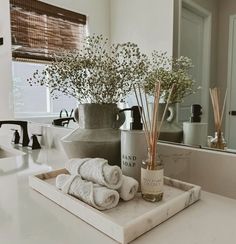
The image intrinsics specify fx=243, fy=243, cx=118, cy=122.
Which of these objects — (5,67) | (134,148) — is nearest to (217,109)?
(134,148)

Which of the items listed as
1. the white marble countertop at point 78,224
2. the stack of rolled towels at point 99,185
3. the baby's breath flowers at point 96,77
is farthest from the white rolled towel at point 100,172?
the baby's breath flowers at point 96,77

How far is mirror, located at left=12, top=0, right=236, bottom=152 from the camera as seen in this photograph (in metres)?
0.83

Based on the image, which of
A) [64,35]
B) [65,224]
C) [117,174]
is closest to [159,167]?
[117,174]

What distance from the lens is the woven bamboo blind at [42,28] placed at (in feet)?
4.43

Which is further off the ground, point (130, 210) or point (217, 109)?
point (217, 109)

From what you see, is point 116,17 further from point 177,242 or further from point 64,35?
point 177,242

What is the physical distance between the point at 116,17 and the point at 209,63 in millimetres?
534

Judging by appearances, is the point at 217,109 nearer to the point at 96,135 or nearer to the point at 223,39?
the point at 223,39

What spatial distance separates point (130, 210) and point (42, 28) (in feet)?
4.13

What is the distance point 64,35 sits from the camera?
4.51 ft

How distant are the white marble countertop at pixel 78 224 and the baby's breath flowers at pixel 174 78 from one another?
38 cm

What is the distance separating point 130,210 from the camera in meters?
0.57

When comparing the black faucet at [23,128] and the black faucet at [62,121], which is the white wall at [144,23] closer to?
the black faucet at [62,121]

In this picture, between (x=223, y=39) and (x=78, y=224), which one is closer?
(x=78, y=224)
